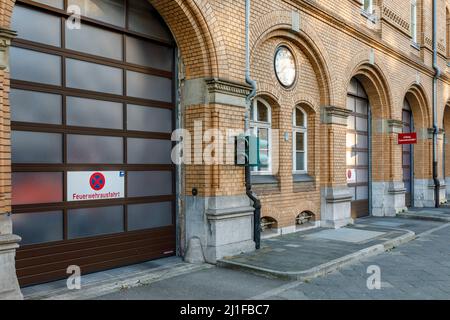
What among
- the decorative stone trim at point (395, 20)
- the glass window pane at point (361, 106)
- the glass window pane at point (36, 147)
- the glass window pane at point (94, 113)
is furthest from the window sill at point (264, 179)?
the decorative stone trim at point (395, 20)

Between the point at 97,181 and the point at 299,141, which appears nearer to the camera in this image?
the point at 97,181

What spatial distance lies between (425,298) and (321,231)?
4782 mm

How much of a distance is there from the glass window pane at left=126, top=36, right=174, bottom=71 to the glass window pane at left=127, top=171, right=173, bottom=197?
6.37ft

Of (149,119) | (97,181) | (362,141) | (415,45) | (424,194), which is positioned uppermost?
(415,45)

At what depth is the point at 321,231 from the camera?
1054cm

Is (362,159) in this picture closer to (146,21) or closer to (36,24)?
(146,21)

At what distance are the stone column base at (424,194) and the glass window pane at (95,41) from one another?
14.5 meters

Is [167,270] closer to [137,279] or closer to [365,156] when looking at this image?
[137,279]

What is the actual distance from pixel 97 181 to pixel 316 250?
431cm

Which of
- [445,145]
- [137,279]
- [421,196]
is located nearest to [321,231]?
[137,279]

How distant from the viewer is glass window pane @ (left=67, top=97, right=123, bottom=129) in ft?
21.4

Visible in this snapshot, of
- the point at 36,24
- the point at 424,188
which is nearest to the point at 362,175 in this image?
the point at 424,188

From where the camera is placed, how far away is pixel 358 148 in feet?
45.8

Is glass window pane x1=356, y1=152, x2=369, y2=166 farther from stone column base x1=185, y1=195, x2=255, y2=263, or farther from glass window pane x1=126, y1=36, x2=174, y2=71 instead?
glass window pane x1=126, y1=36, x2=174, y2=71
